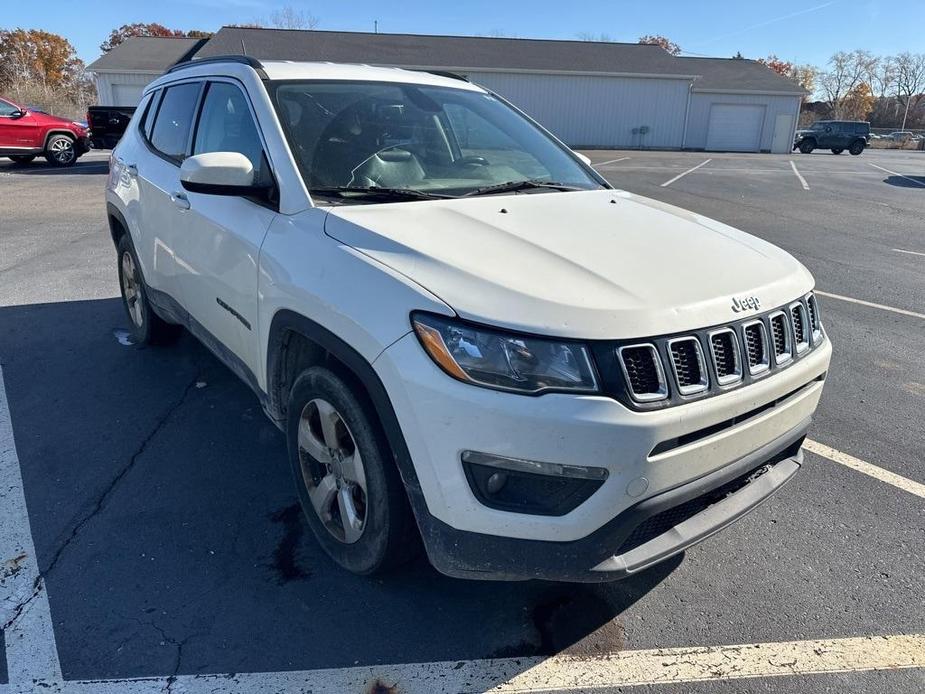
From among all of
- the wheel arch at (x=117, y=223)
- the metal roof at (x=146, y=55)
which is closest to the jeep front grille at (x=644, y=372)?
the wheel arch at (x=117, y=223)

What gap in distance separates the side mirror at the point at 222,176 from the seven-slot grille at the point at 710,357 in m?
1.76

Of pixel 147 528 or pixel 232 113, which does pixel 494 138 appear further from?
pixel 147 528

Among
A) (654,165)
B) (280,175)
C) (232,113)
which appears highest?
(232,113)

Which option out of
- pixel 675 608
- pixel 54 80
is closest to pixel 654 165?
pixel 675 608

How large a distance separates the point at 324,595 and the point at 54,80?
7827 cm

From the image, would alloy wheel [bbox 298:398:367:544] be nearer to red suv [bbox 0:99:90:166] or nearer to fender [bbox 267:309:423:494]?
fender [bbox 267:309:423:494]

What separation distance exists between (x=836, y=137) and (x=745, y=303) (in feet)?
147

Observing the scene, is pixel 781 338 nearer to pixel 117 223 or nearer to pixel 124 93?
pixel 117 223

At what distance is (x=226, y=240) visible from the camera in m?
3.20

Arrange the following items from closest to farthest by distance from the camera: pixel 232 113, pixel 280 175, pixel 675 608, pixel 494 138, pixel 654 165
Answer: pixel 675 608, pixel 280 175, pixel 232 113, pixel 494 138, pixel 654 165

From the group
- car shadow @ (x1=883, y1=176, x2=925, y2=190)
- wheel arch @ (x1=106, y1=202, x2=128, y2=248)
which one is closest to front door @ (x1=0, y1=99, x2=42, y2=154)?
wheel arch @ (x1=106, y1=202, x2=128, y2=248)

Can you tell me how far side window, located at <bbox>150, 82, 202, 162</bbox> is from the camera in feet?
13.4

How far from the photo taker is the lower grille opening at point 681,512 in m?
2.19

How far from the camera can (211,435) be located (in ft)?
12.9
